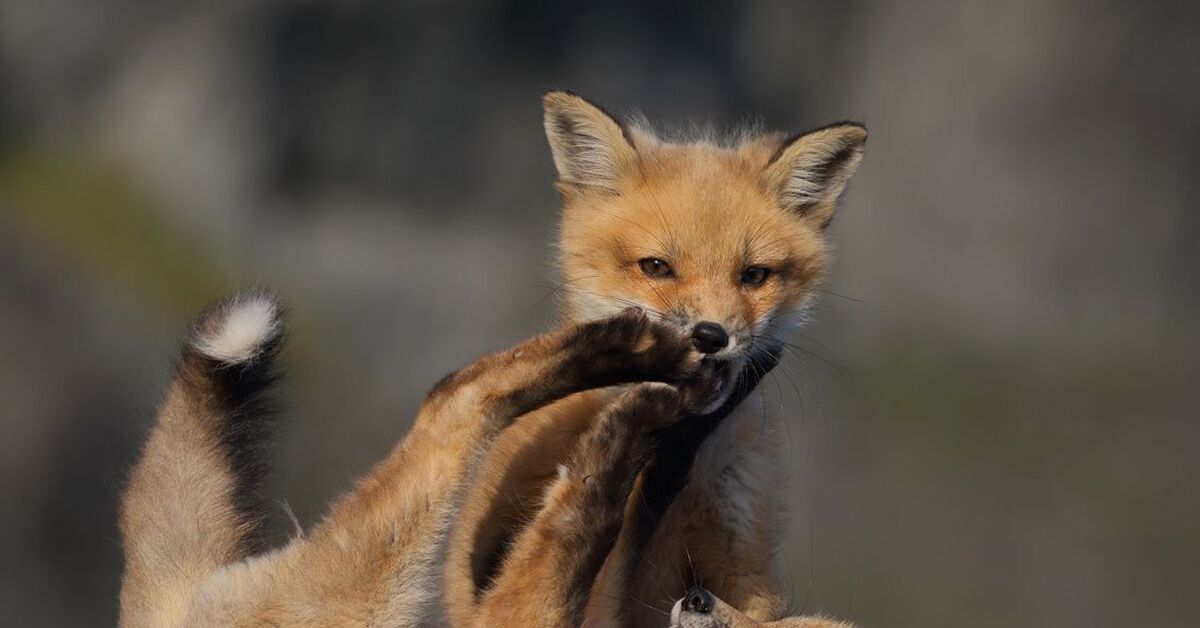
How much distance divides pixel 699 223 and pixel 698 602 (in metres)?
0.80

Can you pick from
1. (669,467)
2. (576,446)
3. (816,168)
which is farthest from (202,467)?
(816,168)

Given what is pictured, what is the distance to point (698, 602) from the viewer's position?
2498mm

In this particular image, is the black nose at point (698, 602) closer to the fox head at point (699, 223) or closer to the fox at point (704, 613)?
the fox at point (704, 613)

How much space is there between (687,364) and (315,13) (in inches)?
162

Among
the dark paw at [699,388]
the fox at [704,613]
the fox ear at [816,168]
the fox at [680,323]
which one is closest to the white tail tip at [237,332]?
the fox at [680,323]

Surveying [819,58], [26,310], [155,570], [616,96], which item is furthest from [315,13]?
[155,570]

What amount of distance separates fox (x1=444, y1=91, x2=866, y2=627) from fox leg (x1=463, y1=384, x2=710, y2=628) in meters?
0.10

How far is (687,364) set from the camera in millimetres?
2457

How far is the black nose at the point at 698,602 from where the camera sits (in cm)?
250

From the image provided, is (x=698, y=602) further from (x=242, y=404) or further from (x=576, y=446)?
(x=242, y=404)

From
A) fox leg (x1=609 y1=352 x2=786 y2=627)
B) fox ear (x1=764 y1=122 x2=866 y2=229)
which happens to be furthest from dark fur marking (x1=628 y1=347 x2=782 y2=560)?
fox ear (x1=764 y1=122 x2=866 y2=229)

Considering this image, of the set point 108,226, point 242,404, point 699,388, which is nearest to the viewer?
point 699,388

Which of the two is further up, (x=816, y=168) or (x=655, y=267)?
(x=816, y=168)

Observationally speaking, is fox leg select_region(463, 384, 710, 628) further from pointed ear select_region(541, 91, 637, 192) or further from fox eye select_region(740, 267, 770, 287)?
pointed ear select_region(541, 91, 637, 192)
